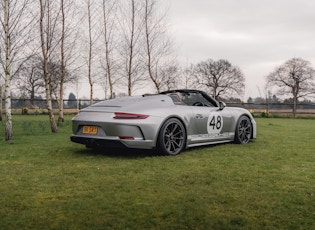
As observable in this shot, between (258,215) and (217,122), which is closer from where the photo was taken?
(258,215)

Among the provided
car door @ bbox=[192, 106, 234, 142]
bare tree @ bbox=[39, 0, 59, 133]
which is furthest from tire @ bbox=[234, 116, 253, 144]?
bare tree @ bbox=[39, 0, 59, 133]

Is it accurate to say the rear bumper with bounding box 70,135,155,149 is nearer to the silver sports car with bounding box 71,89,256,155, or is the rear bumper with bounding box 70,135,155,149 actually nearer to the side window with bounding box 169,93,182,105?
the silver sports car with bounding box 71,89,256,155

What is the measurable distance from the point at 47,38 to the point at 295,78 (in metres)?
40.9

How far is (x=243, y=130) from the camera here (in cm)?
808

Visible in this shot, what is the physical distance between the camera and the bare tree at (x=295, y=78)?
4566 centimetres

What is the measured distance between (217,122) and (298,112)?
2744 cm

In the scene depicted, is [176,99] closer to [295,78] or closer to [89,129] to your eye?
[89,129]

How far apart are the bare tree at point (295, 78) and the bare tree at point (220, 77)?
561 centimetres

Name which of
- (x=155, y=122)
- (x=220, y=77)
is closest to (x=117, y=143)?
(x=155, y=122)

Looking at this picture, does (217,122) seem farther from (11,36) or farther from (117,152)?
(11,36)

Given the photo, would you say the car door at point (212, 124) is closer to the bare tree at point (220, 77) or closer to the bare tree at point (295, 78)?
the bare tree at point (295, 78)

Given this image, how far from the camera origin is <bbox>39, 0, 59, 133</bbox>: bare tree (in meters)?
11.1

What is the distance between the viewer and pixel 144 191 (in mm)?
3721

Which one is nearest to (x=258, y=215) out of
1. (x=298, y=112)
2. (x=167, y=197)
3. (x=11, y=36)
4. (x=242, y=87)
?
(x=167, y=197)
